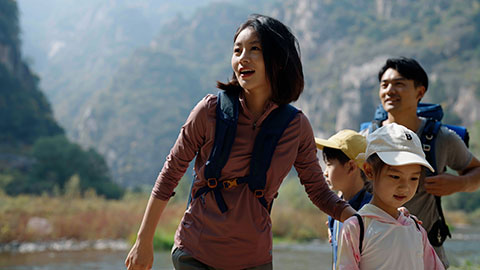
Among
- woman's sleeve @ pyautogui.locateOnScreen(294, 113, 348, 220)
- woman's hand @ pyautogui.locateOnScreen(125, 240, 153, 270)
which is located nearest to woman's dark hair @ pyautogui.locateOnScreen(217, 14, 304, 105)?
woman's sleeve @ pyautogui.locateOnScreen(294, 113, 348, 220)

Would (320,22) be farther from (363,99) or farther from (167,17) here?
(167,17)

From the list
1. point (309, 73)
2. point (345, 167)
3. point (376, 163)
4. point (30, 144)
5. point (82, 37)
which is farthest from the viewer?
point (82, 37)

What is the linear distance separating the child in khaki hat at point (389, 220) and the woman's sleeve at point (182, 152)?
0.56m

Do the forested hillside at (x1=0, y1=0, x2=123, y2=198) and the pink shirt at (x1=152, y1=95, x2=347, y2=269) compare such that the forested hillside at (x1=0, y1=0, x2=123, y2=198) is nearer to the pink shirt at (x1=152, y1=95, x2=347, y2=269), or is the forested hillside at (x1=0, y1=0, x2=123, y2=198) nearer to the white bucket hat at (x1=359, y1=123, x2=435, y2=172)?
the pink shirt at (x1=152, y1=95, x2=347, y2=269)

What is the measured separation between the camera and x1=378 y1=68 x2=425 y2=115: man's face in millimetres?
2787

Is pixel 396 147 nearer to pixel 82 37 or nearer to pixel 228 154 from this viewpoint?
pixel 228 154

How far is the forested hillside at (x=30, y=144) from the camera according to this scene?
30.4 metres

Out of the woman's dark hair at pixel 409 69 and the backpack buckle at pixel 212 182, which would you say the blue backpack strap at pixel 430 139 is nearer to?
the woman's dark hair at pixel 409 69

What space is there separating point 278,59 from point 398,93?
1.08 meters

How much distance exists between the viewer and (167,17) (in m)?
154

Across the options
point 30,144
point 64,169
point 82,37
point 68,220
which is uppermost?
point 82,37

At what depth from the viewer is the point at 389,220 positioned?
183cm

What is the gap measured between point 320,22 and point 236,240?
98.8m

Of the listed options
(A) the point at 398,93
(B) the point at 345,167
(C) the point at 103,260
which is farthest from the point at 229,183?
(C) the point at 103,260
